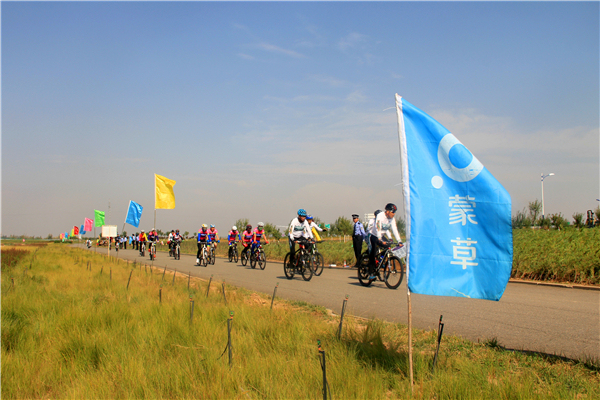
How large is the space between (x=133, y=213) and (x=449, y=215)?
22.3 meters

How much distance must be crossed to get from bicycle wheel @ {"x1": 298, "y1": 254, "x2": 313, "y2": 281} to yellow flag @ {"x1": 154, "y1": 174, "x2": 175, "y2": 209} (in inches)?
371

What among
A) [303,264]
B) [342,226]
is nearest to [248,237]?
[303,264]

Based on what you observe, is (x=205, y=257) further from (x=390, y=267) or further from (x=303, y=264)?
(x=390, y=267)

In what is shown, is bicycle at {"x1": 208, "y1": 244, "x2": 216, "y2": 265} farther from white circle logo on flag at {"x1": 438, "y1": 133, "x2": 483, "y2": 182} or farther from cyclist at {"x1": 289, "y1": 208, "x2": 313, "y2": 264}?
white circle logo on flag at {"x1": 438, "y1": 133, "x2": 483, "y2": 182}

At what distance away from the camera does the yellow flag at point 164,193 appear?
20344 mm

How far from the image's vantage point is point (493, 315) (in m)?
7.80

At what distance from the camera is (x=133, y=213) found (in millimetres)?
23453

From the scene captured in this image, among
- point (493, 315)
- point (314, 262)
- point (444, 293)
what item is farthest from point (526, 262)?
point (444, 293)

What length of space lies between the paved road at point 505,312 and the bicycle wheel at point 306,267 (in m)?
1.26

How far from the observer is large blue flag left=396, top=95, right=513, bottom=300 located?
3.85 meters

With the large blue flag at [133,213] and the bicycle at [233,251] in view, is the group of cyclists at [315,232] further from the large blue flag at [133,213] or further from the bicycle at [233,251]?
the large blue flag at [133,213]

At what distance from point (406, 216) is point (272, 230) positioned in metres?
83.3

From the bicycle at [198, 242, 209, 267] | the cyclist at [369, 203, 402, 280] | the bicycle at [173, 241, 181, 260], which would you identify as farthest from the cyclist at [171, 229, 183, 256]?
the cyclist at [369, 203, 402, 280]

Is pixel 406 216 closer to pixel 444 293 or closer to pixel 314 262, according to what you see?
pixel 444 293
